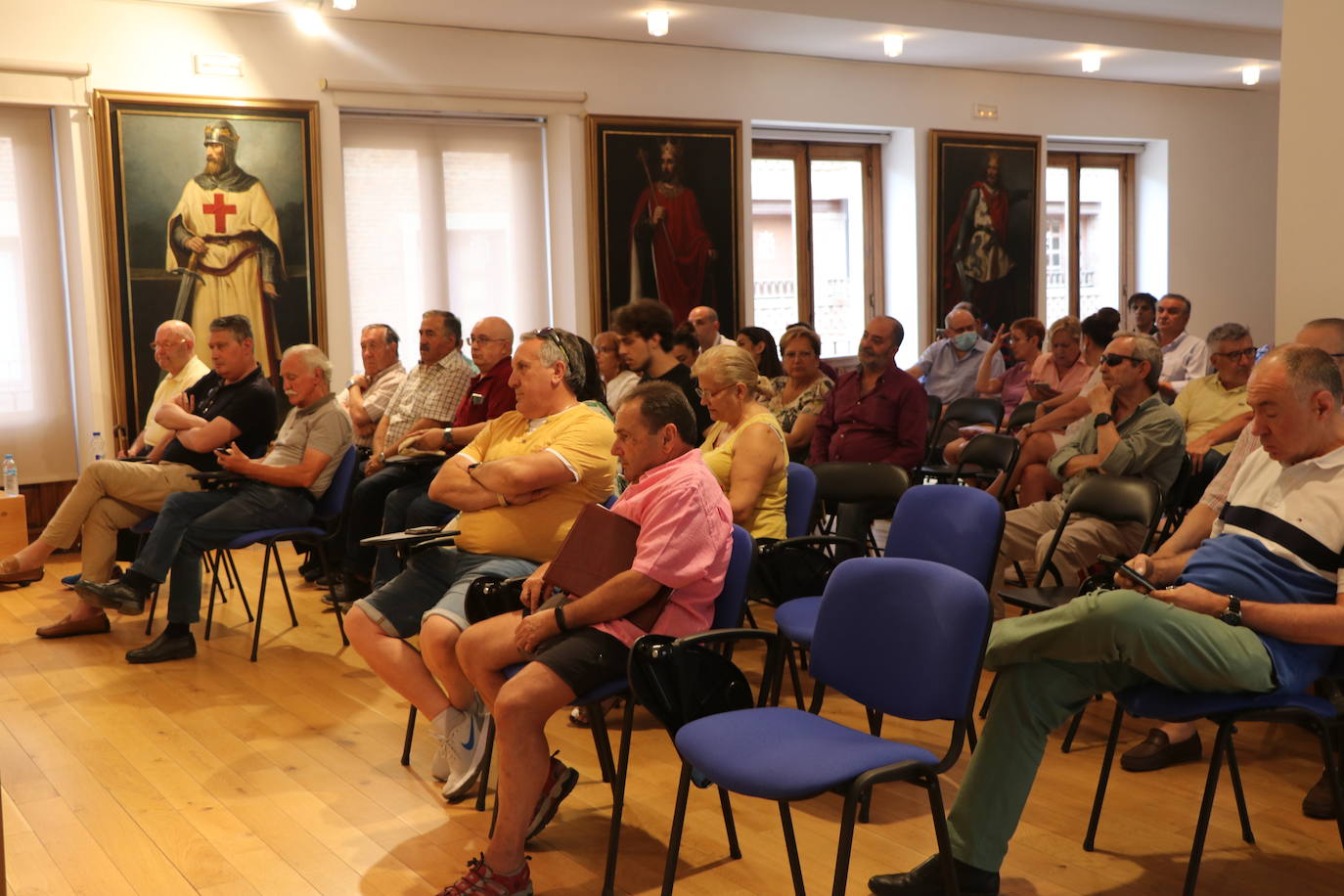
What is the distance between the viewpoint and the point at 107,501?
5516 millimetres

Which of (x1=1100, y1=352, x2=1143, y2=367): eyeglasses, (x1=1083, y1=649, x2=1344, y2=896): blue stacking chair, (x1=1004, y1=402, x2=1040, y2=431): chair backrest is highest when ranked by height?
(x1=1100, y1=352, x2=1143, y2=367): eyeglasses

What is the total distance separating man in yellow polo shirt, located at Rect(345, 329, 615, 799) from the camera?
358 cm

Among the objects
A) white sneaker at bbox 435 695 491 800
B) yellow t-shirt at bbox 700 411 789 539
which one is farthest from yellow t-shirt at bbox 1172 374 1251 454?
white sneaker at bbox 435 695 491 800

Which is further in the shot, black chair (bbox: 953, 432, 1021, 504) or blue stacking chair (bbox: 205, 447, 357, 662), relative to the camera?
black chair (bbox: 953, 432, 1021, 504)

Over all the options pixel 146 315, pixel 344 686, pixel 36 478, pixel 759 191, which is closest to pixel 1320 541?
pixel 344 686

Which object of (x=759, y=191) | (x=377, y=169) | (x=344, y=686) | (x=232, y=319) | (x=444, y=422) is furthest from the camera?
(x=759, y=191)

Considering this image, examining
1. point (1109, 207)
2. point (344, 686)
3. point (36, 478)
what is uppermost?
point (1109, 207)

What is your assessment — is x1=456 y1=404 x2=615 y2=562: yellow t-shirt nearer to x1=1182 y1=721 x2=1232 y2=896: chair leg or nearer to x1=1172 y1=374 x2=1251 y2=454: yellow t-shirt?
x1=1182 y1=721 x2=1232 y2=896: chair leg

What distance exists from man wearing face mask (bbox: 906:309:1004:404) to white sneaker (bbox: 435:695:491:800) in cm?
598

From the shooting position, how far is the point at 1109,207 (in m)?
12.1

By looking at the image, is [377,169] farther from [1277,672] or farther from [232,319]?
[1277,672]

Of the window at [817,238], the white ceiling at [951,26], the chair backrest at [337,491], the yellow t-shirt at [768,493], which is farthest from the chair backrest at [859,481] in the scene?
the window at [817,238]

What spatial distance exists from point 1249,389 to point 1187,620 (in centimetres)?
63

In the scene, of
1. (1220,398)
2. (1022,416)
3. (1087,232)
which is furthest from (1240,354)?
(1087,232)
